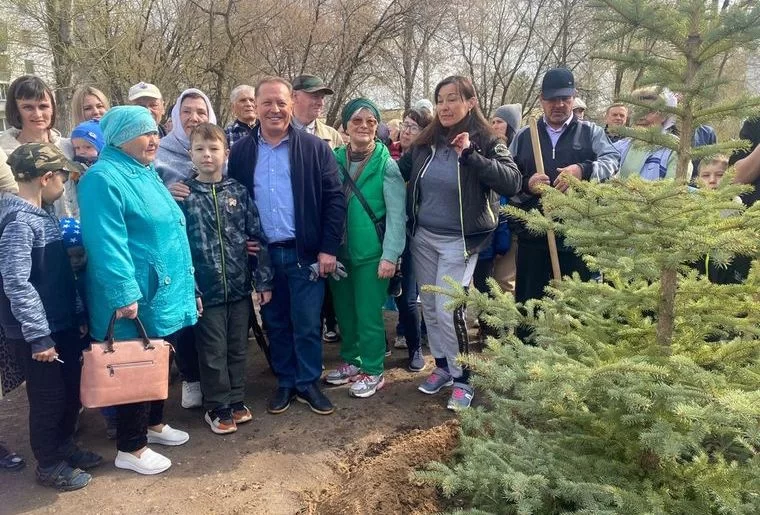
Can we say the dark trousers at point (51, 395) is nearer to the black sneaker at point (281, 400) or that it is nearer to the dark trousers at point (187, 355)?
the dark trousers at point (187, 355)

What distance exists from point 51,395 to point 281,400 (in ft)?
4.86

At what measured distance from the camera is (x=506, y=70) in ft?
59.2

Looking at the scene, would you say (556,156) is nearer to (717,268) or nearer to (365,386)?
(717,268)

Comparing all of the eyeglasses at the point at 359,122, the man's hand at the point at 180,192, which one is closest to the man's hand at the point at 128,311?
the man's hand at the point at 180,192

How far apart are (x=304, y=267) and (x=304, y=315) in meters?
0.35

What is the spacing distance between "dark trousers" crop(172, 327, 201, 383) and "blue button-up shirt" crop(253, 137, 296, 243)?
3.13 feet

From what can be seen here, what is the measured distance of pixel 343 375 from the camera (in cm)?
439

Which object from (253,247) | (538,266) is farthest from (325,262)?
(538,266)

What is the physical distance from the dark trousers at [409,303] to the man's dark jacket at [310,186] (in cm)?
83

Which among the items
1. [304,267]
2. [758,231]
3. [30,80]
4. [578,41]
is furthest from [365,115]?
[578,41]

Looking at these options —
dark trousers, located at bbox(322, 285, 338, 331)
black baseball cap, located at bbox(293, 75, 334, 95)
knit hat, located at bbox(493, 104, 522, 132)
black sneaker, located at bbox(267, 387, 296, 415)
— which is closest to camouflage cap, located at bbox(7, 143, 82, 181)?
black baseball cap, located at bbox(293, 75, 334, 95)

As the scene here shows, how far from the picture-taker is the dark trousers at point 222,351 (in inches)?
139

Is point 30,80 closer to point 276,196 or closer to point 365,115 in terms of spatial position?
point 276,196

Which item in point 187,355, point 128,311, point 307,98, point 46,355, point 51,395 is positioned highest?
point 307,98
